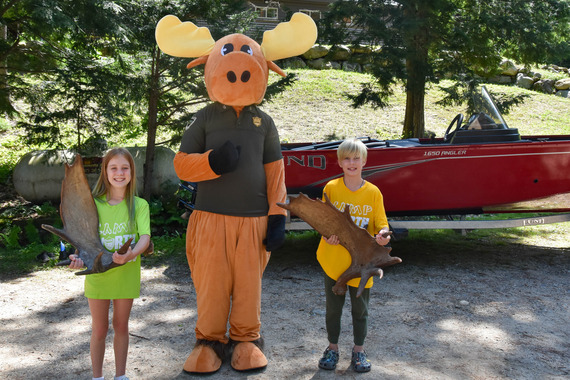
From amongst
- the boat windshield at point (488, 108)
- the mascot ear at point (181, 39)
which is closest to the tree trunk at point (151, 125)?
the mascot ear at point (181, 39)

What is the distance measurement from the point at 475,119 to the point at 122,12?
15.3 ft

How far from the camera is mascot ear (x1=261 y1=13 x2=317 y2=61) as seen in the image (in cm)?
420

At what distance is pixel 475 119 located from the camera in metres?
6.69

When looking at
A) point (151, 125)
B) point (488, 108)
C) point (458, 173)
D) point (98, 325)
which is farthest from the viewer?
point (151, 125)

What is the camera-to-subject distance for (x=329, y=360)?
3898 mm

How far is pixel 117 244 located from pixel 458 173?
420 cm

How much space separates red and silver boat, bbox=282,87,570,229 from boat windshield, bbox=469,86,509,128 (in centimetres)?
26

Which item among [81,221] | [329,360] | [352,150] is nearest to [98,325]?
[81,221]

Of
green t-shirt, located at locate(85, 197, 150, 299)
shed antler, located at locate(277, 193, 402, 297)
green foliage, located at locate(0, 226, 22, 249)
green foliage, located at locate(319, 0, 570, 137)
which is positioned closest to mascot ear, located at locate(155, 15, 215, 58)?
green t-shirt, located at locate(85, 197, 150, 299)

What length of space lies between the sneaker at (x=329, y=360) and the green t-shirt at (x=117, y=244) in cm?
137

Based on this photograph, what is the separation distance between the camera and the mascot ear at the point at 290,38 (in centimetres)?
420

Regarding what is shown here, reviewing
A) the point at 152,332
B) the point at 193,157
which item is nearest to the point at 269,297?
the point at 152,332

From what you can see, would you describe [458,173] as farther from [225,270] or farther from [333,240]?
[225,270]

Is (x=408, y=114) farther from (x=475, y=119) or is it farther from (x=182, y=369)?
(x=182, y=369)
